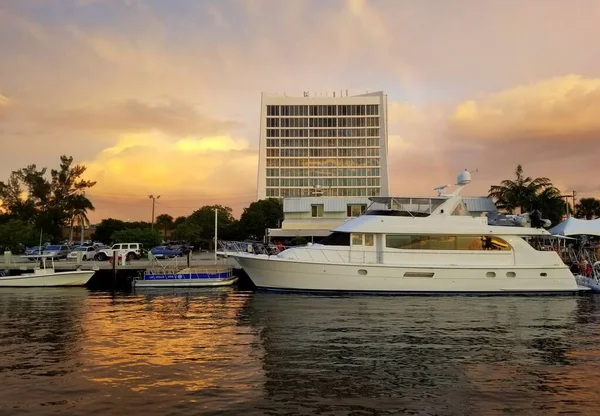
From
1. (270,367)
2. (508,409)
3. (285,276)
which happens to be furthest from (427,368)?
(285,276)

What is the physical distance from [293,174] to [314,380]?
407 ft

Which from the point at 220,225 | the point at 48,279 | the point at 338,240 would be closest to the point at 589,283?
the point at 338,240

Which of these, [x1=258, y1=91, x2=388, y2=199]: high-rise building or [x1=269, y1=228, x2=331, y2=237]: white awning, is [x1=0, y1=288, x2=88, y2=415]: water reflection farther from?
[x1=258, y1=91, x2=388, y2=199]: high-rise building

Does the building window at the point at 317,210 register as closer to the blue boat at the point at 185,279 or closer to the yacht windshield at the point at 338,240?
the blue boat at the point at 185,279

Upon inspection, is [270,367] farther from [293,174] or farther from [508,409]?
[293,174]

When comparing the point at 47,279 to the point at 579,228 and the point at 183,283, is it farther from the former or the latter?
the point at 579,228

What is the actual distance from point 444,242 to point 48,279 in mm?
22417

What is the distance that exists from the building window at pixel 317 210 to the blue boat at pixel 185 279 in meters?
30.8

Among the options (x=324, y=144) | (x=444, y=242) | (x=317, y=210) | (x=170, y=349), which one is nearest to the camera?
(x=170, y=349)

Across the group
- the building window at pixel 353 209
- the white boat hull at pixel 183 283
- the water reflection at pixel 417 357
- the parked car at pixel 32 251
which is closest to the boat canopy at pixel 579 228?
the water reflection at pixel 417 357

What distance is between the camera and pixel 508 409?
28.0ft

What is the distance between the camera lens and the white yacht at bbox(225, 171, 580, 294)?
2436 centimetres

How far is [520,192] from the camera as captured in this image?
48.3 metres

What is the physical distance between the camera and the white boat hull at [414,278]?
24312mm
